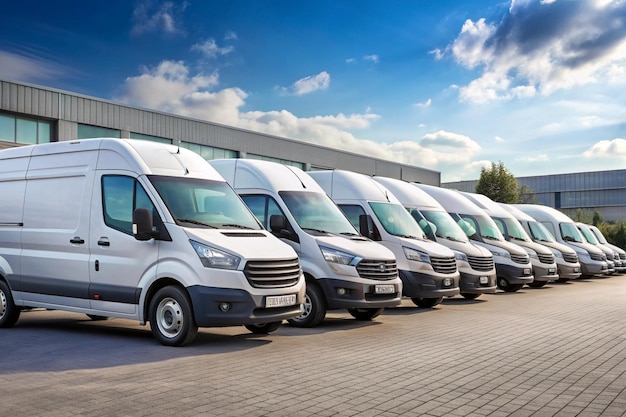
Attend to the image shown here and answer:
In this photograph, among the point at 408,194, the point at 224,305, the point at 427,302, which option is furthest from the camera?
the point at 408,194

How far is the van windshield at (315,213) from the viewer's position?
41.1ft

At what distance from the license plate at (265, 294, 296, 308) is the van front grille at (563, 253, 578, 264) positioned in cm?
1836

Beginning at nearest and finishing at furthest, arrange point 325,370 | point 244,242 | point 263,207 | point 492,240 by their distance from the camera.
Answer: point 325,370, point 244,242, point 263,207, point 492,240

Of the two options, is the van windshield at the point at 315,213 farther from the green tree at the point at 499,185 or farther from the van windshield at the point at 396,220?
the green tree at the point at 499,185

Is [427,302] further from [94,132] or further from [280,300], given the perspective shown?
[94,132]

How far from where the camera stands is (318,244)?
1206cm

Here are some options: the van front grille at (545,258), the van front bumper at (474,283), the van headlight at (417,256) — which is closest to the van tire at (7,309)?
the van headlight at (417,256)

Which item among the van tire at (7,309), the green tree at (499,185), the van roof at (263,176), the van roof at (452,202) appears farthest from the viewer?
the green tree at (499,185)

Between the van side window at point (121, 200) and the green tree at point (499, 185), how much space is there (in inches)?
2000

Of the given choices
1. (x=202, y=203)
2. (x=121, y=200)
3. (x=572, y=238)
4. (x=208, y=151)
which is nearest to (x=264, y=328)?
(x=202, y=203)

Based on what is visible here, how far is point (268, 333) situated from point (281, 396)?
4.35m

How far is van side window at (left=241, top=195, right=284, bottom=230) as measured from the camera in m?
12.6

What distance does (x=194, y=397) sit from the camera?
655 centimetres

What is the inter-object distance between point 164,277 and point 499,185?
5242cm
